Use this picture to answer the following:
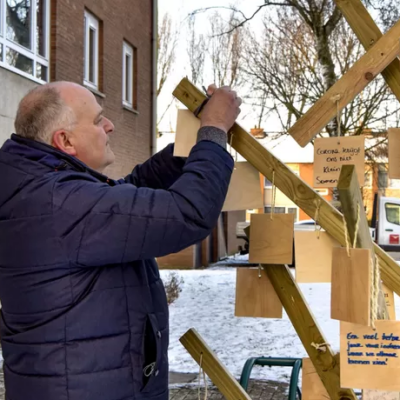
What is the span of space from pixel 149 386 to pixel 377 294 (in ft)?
2.11

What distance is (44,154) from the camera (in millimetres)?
1600

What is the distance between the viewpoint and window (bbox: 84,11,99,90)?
388 inches

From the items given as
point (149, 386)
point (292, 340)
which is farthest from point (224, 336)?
point (149, 386)

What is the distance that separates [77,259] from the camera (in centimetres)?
154

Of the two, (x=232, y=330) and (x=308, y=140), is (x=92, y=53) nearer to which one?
(x=232, y=330)

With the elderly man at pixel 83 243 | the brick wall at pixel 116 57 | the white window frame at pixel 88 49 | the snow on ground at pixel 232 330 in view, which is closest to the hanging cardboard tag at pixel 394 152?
the elderly man at pixel 83 243

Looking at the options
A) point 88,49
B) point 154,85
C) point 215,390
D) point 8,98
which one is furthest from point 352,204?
point 154,85

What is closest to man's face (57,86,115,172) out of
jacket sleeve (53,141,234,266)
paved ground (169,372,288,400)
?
jacket sleeve (53,141,234,266)

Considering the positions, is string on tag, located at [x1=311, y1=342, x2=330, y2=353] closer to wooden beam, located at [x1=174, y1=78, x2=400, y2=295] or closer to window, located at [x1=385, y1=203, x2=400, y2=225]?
wooden beam, located at [x1=174, y1=78, x2=400, y2=295]

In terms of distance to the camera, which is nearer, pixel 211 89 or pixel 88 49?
pixel 211 89

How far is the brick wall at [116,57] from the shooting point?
867cm

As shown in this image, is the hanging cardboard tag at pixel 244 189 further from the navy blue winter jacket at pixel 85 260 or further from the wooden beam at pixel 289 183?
the navy blue winter jacket at pixel 85 260

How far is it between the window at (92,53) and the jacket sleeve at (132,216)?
8.58 metres

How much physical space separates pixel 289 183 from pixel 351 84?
346 millimetres
